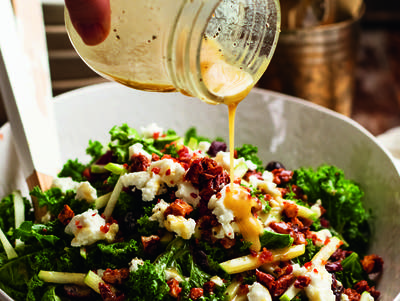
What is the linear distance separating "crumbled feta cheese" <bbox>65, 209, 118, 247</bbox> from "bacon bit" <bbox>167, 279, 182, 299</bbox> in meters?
0.28

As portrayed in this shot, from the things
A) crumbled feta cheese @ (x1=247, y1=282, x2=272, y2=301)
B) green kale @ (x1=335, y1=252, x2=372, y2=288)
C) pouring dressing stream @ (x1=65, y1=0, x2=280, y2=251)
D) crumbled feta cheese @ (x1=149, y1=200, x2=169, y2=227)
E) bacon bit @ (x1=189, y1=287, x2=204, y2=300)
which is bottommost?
green kale @ (x1=335, y1=252, x2=372, y2=288)

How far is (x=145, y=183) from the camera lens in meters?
1.87

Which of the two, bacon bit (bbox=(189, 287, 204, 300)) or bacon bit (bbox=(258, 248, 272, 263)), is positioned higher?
bacon bit (bbox=(258, 248, 272, 263))

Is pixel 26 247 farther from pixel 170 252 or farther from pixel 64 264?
pixel 170 252

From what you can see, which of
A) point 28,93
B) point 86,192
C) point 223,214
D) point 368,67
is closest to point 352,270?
point 223,214

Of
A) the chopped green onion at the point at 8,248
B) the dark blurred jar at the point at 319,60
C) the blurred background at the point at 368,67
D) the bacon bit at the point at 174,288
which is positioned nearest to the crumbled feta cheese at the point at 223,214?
the bacon bit at the point at 174,288

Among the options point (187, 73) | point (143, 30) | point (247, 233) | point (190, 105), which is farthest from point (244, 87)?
point (190, 105)

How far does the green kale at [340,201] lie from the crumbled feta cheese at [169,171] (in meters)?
0.64

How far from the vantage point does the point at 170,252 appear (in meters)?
1.75

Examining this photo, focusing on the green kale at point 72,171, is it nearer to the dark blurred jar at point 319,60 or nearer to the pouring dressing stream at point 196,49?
the pouring dressing stream at point 196,49

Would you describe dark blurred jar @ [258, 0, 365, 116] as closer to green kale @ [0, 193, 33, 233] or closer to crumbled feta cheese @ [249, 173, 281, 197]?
crumbled feta cheese @ [249, 173, 281, 197]

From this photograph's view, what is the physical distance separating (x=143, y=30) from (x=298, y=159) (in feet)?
4.60

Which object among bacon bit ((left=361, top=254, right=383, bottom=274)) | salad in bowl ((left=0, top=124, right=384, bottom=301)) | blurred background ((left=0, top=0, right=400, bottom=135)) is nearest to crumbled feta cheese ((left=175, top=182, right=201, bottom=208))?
salad in bowl ((left=0, top=124, right=384, bottom=301))

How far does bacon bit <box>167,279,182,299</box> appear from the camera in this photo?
1.66 metres
